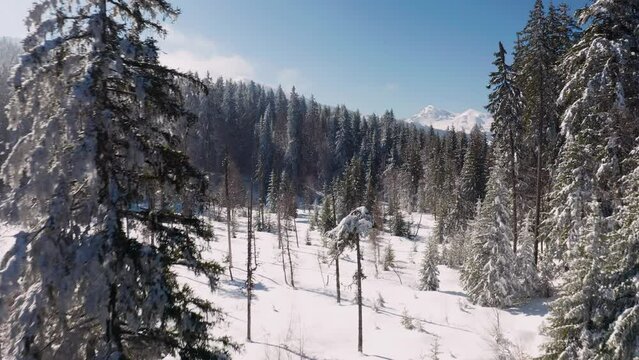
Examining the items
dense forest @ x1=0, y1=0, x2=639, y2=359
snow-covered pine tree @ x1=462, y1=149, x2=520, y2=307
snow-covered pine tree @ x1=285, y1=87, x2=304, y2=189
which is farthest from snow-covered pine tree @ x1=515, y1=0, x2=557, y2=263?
snow-covered pine tree @ x1=285, y1=87, x2=304, y2=189

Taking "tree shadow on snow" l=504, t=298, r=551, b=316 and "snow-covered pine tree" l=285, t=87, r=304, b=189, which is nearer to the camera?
"tree shadow on snow" l=504, t=298, r=551, b=316

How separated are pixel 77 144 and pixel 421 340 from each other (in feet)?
68.9

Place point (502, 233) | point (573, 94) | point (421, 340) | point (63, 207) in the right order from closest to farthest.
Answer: point (63, 207)
point (573, 94)
point (421, 340)
point (502, 233)

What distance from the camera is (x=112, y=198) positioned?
229 inches

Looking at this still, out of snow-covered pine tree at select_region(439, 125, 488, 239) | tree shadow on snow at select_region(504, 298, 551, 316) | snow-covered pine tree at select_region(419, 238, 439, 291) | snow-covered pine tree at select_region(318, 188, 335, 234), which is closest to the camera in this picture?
tree shadow on snow at select_region(504, 298, 551, 316)

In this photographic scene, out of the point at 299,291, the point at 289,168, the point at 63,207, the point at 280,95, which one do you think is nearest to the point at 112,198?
the point at 63,207

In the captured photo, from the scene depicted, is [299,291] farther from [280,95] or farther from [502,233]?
[280,95]

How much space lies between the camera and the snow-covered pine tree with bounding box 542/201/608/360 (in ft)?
41.2

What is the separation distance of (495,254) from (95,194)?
2429 centimetres

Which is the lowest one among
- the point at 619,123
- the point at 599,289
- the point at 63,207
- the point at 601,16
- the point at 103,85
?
the point at 599,289

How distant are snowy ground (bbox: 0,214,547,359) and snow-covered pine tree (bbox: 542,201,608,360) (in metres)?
7.28

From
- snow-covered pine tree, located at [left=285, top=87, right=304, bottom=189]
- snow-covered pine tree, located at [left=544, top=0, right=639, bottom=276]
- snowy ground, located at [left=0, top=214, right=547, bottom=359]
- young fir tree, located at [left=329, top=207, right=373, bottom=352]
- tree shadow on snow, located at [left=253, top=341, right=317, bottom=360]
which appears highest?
snow-covered pine tree, located at [left=285, top=87, right=304, bottom=189]

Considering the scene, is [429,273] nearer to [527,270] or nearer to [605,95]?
[527,270]

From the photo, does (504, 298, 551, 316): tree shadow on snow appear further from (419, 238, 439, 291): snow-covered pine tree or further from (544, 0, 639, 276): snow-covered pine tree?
(419, 238, 439, 291): snow-covered pine tree
